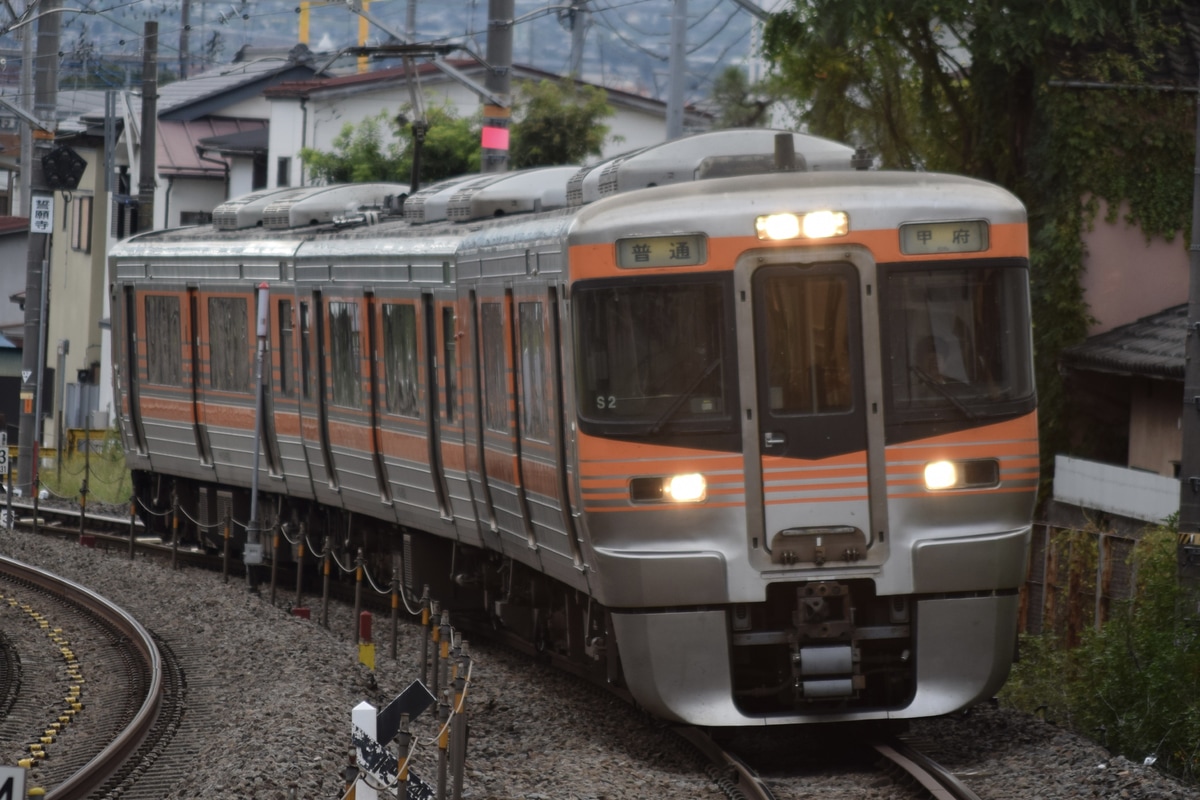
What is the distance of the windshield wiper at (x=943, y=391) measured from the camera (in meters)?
9.09

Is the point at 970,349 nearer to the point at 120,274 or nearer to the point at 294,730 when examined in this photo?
the point at 294,730

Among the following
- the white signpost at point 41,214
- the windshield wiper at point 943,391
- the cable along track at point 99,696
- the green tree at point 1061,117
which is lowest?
the cable along track at point 99,696

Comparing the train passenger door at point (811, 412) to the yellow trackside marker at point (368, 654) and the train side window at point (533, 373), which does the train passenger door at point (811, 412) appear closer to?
the train side window at point (533, 373)

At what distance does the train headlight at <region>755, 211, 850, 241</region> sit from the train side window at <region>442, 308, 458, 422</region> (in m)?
3.61

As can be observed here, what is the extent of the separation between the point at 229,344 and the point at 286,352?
1134mm

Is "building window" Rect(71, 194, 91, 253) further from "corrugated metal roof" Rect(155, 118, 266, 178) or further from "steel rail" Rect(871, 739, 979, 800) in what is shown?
"steel rail" Rect(871, 739, 979, 800)

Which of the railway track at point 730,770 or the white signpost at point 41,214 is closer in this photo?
the railway track at point 730,770

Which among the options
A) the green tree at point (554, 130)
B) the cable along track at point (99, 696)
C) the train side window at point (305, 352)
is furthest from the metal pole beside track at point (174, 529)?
the green tree at point (554, 130)

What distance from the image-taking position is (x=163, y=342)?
18219 millimetres

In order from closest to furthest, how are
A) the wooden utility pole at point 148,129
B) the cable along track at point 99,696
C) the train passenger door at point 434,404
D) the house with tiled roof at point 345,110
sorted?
the cable along track at point 99,696 → the train passenger door at point 434,404 → the wooden utility pole at point 148,129 → the house with tiled roof at point 345,110

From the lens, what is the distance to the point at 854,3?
18.2m

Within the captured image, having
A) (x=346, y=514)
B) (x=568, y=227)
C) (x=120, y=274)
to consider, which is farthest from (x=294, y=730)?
(x=120, y=274)

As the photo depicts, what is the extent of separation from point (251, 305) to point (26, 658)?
3817 millimetres

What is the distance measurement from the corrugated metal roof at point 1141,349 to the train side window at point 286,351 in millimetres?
6551
